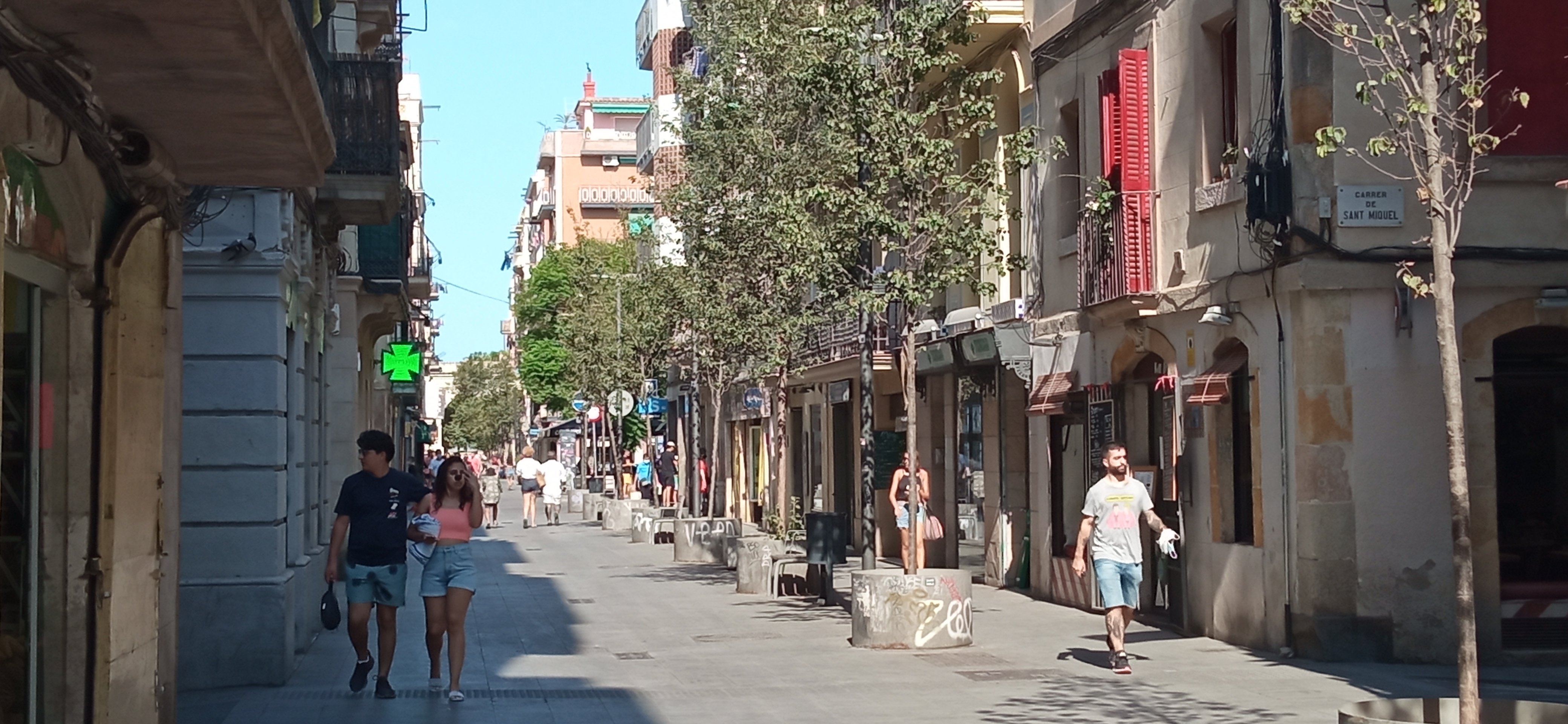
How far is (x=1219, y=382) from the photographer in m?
16.4

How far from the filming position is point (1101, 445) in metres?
20.2

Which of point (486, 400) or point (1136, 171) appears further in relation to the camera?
point (486, 400)

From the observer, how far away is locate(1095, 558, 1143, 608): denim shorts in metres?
14.6

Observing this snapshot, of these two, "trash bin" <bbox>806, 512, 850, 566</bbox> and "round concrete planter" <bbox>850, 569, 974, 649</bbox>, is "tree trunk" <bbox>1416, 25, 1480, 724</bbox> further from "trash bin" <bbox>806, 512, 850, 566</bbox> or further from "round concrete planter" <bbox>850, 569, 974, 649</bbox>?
"trash bin" <bbox>806, 512, 850, 566</bbox>

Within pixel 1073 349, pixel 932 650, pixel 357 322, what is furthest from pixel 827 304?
pixel 357 322

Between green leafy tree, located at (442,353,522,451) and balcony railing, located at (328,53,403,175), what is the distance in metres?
96.1

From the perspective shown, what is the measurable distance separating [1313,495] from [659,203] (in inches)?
601

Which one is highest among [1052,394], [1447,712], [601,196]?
[601,196]

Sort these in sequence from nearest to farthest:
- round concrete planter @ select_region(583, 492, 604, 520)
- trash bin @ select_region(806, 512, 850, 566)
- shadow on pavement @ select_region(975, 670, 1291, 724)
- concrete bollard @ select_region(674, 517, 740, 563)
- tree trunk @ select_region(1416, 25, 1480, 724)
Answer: tree trunk @ select_region(1416, 25, 1480, 724), shadow on pavement @ select_region(975, 670, 1291, 724), trash bin @ select_region(806, 512, 850, 566), concrete bollard @ select_region(674, 517, 740, 563), round concrete planter @ select_region(583, 492, 604, 520)

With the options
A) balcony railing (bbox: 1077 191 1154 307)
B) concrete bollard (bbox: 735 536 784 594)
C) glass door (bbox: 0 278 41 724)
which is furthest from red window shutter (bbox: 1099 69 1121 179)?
glass door (bbox: 0 278 41 724)

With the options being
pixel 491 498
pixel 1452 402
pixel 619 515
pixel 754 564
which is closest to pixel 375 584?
pixel 1452 402

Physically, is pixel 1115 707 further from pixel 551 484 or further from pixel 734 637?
pixel 551 484

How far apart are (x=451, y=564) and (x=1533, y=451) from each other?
8.65m

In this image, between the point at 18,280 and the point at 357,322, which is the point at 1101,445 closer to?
the point at 357,322
